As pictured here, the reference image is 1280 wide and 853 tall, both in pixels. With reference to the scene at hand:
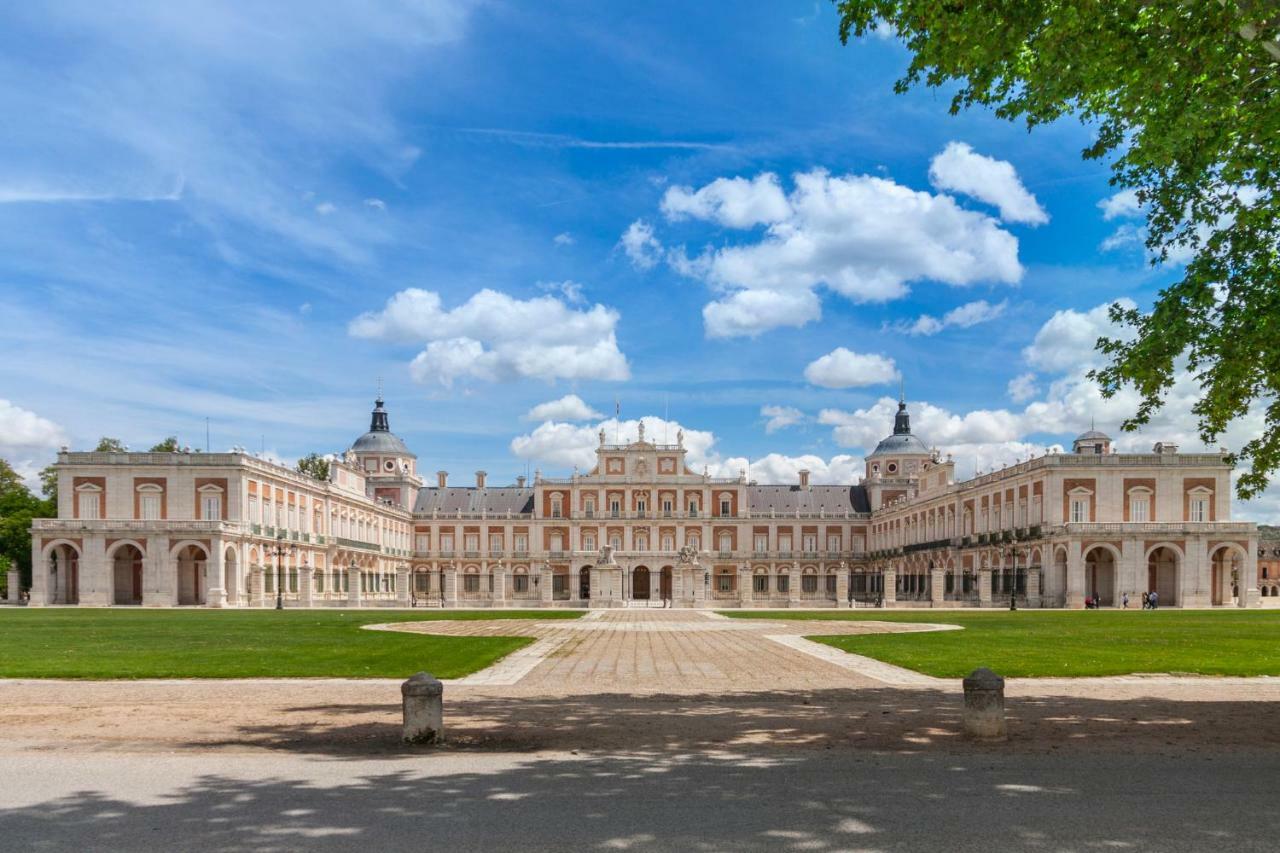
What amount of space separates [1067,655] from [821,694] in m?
7.96

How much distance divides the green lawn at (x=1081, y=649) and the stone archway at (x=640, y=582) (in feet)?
206

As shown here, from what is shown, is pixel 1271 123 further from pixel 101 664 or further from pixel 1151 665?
pixel 101 664

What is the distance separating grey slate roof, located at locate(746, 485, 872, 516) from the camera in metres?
99.8

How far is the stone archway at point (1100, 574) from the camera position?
60219 millimetres

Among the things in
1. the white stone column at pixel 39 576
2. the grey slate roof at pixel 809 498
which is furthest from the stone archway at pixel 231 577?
the grey slate roof at pixel 809 498

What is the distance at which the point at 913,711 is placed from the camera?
1317 centimetres

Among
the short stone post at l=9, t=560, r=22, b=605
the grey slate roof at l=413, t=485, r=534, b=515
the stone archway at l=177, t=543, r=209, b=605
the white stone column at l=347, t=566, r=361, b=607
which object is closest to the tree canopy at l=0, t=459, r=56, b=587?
the short stone post at l=9, t=560, r=22, b=605

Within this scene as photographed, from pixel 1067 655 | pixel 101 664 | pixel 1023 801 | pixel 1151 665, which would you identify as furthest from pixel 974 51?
pixel 101 664

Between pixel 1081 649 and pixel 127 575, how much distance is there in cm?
5421

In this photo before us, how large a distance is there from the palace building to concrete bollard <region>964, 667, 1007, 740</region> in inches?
1930

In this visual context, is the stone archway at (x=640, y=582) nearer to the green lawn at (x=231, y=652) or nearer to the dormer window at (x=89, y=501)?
the dormer window at (x=89, y=501)

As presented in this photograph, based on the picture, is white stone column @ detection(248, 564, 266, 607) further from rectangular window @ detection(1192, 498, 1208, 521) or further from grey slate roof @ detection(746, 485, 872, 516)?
rectangular window @ detection(1192, 498, 1208, 521)

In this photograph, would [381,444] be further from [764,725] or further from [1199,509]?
[764,725]

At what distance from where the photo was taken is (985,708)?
11.0 metres
